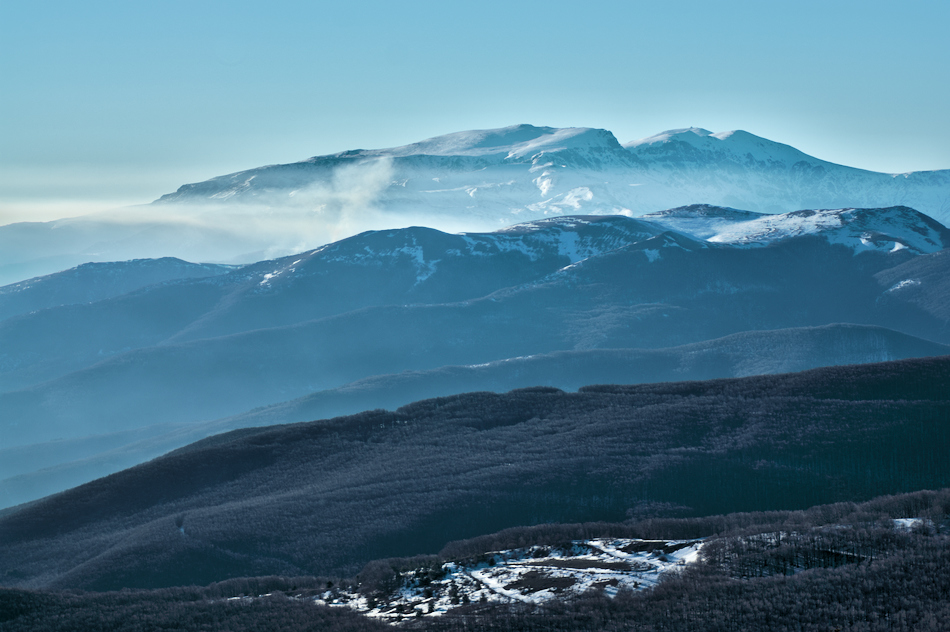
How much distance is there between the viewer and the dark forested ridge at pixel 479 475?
278 feet

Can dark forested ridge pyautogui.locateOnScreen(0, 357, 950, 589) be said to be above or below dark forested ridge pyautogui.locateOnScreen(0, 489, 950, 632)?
below

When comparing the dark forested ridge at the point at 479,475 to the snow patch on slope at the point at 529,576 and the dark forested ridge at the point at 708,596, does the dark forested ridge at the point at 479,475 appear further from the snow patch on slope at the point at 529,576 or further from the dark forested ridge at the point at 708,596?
the snow patch on slope at the point at 529,576

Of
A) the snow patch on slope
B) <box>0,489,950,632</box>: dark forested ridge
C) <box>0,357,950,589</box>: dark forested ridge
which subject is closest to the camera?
<box>0,489,950,632</box>: dark forested ridge

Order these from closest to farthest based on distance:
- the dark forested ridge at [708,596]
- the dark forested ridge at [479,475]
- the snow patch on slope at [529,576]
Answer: the dark forested ridge at [708,596] → the snow patch on slope at [529,576] → the dark forested ridge at [479,475]

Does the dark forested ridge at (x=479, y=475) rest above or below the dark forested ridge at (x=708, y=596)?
below

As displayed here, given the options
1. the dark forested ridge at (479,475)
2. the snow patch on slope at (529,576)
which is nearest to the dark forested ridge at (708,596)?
the snow patch on slope at (529,576)

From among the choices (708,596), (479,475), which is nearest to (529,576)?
(708,596)

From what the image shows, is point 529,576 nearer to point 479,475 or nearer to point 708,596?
point 708,596

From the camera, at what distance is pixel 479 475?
9731 cm

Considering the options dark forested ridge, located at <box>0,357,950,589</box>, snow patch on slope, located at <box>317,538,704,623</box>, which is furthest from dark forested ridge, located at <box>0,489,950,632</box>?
dark forested ridge, located at <box>0,357,950,589</box>

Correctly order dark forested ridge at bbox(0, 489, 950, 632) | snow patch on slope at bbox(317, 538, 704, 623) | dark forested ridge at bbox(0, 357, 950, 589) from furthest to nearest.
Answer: dark forested ridge at bbox(0, 357, 950, 589), snow patch on slope at bbox(317, 538, 704, 623), dark forested ridge at bbox(0, 489, 950, 632)

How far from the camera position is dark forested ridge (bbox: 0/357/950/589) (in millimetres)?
84750

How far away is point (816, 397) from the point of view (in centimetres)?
11306

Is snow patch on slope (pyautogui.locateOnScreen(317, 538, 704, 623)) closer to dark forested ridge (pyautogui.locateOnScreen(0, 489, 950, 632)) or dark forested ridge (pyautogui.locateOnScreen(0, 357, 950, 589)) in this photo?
dark forested ridge (pyautogui.locateOnScreen(0, 489, 950, 632))
